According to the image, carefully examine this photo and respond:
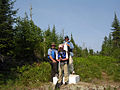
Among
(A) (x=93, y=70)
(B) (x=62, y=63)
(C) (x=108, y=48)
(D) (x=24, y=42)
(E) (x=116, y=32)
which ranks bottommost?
(A) (x=93, y=70)

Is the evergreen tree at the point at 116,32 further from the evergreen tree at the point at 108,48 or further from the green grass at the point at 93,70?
the green grass at the point at 93,70

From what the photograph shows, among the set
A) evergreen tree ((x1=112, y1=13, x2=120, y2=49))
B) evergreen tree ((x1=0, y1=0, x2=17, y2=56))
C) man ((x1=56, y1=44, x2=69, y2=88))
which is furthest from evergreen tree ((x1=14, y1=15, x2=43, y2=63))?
evergreen tree ((x1=112, y1=13, x2=120, y2=49))

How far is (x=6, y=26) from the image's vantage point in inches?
318

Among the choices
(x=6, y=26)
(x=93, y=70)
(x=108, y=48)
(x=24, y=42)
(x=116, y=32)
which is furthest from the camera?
(x=108, y=48)

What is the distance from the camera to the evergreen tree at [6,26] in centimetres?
792

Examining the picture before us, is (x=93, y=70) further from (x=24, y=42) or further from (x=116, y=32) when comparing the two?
(x=116, y=32)

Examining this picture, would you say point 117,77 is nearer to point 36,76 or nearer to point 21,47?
point 36,76

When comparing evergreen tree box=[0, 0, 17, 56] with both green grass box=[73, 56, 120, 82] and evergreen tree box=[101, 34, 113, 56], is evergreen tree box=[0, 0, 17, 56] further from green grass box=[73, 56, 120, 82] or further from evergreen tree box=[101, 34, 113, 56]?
evergreen tree box=[101, 34, 113, 56]

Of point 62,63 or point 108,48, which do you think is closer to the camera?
point 62,63

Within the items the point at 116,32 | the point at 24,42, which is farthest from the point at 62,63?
the point at 116,32

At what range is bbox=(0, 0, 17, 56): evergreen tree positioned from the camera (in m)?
7.92

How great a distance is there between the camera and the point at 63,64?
6.00 m

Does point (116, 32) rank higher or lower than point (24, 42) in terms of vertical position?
higher

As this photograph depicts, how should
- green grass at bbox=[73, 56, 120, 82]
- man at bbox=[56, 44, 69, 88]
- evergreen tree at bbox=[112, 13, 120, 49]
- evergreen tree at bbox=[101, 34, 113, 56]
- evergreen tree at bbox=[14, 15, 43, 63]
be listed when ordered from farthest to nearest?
1. evergreen tree at bbox=[101, 34, 113, 56]
2. evergreen tree at bbox=[112, 13, 120, 49]
3. evergreen tree at bbox=[14, 15, 43, 63]
4. green grass at bbox=[73, 56, 120, 82]
5. man at bbox=[56, 44, 69, 88]
